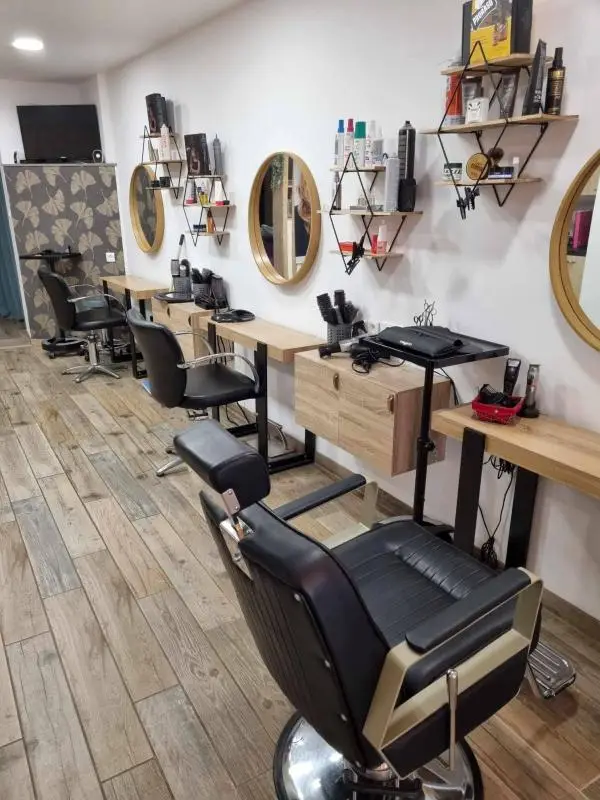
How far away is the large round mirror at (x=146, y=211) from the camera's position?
4.76 meters

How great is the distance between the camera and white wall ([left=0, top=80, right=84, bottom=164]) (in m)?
5.58

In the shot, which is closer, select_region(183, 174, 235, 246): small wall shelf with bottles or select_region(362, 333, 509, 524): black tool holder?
select_region(362, 333, 509, 524): black tool holder

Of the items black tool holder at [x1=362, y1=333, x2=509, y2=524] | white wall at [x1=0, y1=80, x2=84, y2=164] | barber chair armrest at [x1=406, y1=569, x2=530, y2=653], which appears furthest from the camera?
white wall at [x1=0, y1=80, x2=84, y2=164]

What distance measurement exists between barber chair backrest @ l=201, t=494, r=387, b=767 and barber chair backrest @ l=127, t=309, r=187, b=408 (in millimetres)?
1713

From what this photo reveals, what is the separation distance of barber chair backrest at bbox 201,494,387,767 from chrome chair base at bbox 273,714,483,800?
436 mm

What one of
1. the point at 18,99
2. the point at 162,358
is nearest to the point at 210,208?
the point at 162,358

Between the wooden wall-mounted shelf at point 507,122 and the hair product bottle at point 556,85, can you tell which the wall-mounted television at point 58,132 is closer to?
the wooden wall-mounted shelf at point 507,122

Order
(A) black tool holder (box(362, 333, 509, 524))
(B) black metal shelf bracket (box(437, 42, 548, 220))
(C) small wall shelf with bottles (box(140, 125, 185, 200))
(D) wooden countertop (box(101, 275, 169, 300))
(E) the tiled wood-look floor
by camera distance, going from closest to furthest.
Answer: (E) the tiled wood-look floor
(B) black metal shelf bracket (box(437, 42, 548, 220))
(A) black tool holder (box(362, 333, 509, 524))
(C) small wall shelf with bottles (box(140, 125, 185, 200))
(D) wooden countertop (box(101, 275, 169, 300))

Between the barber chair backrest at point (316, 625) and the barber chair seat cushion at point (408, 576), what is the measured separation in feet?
0.87

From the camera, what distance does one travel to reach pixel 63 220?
5.54 metres

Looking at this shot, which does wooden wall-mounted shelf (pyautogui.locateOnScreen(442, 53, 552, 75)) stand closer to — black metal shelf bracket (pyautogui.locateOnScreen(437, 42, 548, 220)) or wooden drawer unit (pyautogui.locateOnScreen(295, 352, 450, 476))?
black metal shelf bracket (pyautogui.locateOnScreen(437, 42, 548, 220))

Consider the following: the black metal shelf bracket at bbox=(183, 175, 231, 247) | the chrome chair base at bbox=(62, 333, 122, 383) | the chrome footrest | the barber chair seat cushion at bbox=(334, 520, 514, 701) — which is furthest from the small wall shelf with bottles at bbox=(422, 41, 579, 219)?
the chrome chair base at bbox=(62, 333, 122, 383)

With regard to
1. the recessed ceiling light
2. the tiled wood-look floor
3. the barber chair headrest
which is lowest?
the tiled wood-look floor

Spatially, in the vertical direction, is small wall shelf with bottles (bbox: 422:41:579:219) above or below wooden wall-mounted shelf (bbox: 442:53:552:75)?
below
